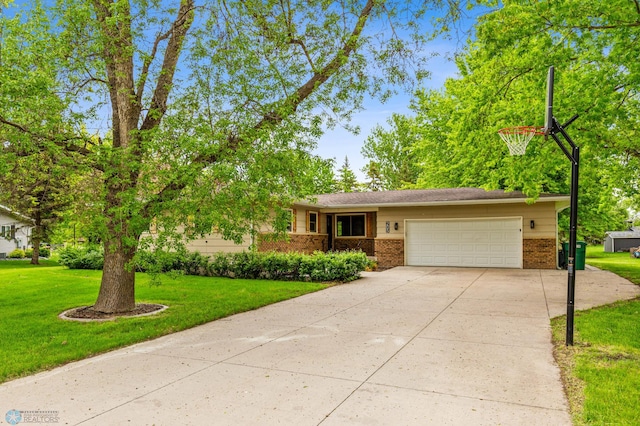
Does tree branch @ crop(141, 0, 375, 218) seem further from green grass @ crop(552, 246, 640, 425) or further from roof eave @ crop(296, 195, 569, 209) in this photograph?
roof eave @ crop(296, 195, 569, 209)

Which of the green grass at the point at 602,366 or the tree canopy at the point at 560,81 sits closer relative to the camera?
the green grass at the point at 602,366

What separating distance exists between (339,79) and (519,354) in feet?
18.2

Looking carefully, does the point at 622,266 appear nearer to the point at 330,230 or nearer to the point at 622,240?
the point at 330,230

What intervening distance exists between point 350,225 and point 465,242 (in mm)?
5541

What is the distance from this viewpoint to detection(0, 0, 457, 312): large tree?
6480 mm

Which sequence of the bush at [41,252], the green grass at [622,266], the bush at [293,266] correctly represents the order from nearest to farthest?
the bush at [293,266]
the green grass at [622,266]
the bush at [41,252]

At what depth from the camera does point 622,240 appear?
1457 inches

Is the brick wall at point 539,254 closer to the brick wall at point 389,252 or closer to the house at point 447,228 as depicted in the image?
the house at point 447,228

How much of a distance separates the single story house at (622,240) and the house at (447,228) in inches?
1041

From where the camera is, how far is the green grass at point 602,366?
11.4ft

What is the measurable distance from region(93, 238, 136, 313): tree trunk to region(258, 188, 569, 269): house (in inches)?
318

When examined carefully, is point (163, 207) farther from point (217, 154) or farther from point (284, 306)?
point (284, 306)

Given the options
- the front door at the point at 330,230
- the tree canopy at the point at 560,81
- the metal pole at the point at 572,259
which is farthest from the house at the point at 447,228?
the metal pole at the point at 572,259

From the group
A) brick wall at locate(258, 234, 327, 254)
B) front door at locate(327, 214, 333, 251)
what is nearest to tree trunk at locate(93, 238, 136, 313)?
brick wall at locate(258, 234, 327, 254)
